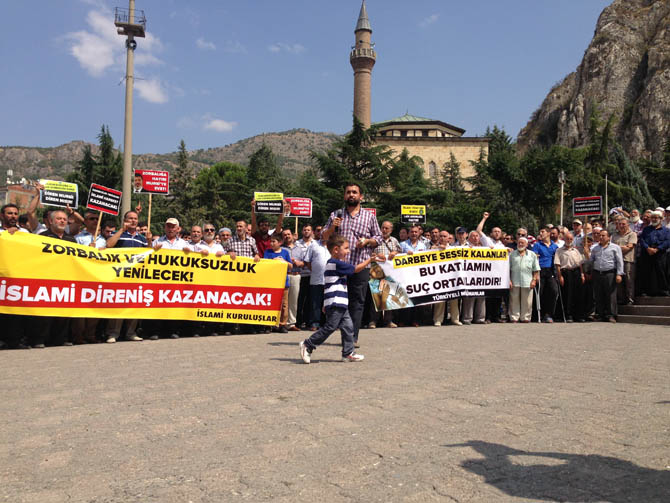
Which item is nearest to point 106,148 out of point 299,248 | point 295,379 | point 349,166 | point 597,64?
point 349,166

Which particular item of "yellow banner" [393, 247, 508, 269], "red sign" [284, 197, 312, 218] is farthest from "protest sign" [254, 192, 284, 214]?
"red sign" [284, 197, 312, 218]

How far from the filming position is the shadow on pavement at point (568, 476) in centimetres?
303

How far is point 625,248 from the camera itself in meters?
13.4

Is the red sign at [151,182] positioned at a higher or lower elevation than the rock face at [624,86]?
lower

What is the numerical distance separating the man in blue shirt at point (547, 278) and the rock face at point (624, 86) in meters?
61.1

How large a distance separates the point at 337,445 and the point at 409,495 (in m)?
0.92

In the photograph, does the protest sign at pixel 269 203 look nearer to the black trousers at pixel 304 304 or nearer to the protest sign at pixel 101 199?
the black trousers at pixel 304 304

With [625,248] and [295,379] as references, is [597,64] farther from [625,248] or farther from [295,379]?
[295,379]

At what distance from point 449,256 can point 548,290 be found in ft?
8.35

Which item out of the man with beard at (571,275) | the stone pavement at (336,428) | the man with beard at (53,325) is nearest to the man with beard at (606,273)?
the man with beard at (571,275)

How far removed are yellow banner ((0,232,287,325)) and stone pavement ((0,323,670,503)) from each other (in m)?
1.56

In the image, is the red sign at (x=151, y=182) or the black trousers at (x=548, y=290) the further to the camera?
the red sign at (x=151, y=182)

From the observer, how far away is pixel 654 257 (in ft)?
44.0

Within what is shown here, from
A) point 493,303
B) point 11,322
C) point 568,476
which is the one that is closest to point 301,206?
point 493,303
